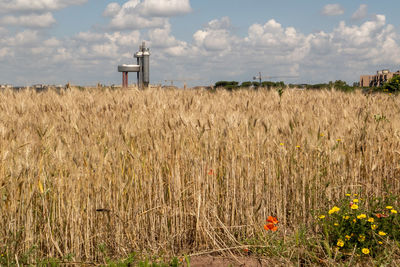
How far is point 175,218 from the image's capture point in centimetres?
316

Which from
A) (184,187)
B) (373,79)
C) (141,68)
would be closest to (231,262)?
(184,187)

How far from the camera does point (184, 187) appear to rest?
3195 millimetres

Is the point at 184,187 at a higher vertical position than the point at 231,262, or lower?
higher

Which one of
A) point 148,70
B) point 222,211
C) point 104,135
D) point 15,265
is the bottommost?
point 15,265

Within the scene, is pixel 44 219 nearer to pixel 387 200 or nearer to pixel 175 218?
pixel 175 218

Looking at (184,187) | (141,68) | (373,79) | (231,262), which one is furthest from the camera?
(373,79)

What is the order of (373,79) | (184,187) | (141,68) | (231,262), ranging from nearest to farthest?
(231,262), (184,187), (141,68), (373,79)

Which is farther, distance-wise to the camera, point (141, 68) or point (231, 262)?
point (141, 68)

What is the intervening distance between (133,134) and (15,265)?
1259 mm

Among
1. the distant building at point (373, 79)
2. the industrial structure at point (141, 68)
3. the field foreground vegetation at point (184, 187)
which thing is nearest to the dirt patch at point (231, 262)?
the field foreground vegetation at point (184, 187)

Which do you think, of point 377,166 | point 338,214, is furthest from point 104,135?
point 377,166

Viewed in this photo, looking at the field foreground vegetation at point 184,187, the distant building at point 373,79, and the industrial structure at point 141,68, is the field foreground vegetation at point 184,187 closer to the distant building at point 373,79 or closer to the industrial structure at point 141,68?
the industrial structure at point 141,68

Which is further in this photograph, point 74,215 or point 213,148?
point 213,148

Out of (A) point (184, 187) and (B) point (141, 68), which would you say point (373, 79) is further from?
(A) point (184, 187)
